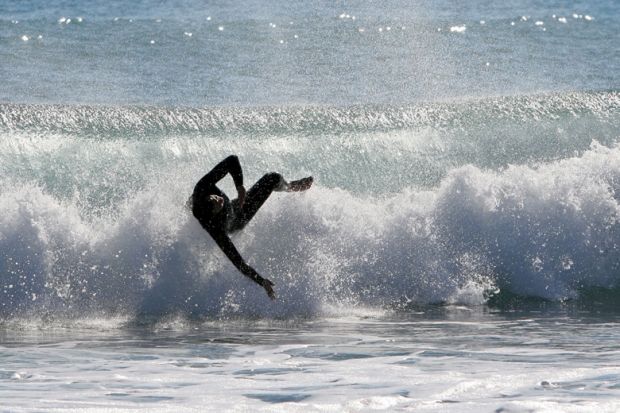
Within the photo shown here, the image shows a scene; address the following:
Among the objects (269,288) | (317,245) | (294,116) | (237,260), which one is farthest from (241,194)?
(294,116)

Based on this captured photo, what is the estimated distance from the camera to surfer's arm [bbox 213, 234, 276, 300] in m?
11.0

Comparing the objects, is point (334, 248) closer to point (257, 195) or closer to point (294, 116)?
point (257, 195)

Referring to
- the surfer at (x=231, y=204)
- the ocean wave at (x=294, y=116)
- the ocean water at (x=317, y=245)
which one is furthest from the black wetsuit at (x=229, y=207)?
the ocean wave at (x=294, y=116)

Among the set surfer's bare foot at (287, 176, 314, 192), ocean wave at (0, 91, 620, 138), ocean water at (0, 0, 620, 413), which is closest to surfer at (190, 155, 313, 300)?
surfer's bare foot at (287, 176, 314, 192)

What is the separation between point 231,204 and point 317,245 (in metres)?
1.48

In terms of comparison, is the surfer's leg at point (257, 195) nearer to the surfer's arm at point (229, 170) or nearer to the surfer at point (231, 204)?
the surfer at point (231, 204)

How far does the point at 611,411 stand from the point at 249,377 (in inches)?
112

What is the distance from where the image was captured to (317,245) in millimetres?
12836

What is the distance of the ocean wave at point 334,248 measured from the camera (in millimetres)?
12156

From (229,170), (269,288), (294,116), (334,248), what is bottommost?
(269,288)

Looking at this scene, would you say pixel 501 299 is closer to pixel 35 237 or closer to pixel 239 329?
pixel 239 329

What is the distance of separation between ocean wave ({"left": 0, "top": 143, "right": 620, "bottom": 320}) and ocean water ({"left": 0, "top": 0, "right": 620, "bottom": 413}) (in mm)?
23

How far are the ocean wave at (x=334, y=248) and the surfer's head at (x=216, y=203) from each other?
1291 mm

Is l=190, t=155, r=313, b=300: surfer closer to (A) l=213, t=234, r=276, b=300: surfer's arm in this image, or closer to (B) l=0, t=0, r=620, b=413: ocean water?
(A) l=213, t=234, r=276, b=300: surfer's arm
